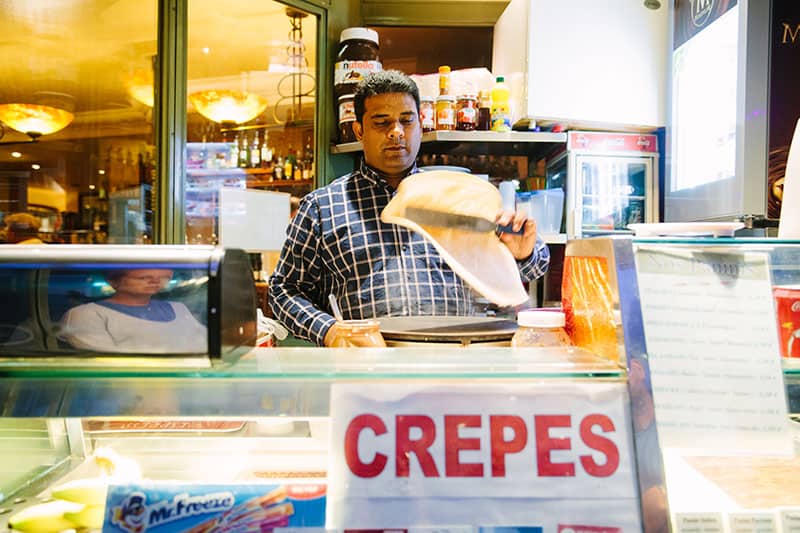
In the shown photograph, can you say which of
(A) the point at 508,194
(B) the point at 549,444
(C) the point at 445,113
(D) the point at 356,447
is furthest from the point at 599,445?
(C) the point at 445,113

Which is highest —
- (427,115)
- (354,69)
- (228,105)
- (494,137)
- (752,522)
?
(354,69)

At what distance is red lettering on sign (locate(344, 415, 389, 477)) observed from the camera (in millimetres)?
728

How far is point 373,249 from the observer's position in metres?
2.30

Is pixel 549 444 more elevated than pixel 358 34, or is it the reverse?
pixel 358 34

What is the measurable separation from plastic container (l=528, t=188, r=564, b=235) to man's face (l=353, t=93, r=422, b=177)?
1.09m

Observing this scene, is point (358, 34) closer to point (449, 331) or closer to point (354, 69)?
point (354, 69)

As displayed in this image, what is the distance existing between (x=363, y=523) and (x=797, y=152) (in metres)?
1.15

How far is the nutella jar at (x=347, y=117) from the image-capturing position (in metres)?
3.45

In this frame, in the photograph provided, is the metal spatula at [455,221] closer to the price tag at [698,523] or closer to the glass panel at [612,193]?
the price tag at [698,523]

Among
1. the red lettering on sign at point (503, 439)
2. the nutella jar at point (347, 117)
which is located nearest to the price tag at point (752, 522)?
the red lettering on sign at point (503, 439)

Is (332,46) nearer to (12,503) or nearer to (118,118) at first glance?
(118,118)

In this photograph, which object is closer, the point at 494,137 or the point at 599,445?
the point at 599,445

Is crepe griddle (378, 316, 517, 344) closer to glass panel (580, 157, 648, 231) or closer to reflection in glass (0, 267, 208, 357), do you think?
reflection in glass (0, 267, 208, 357)

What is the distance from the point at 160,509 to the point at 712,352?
28.4 inches
